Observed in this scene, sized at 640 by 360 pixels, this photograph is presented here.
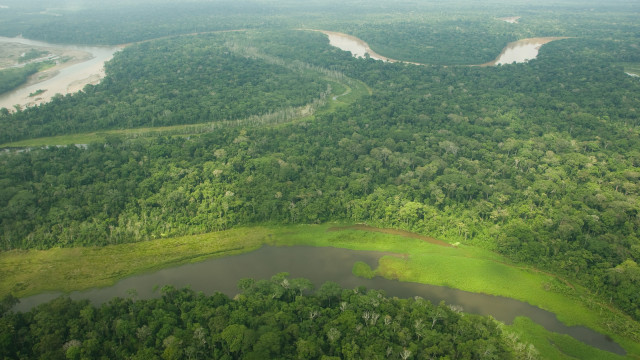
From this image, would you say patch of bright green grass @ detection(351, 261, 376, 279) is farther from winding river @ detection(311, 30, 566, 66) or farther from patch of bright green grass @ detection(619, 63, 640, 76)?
patch of bright green grass @ detection(619, 63, 640, 76)

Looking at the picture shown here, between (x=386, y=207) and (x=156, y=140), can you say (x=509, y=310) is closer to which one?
(x=386, y=207)

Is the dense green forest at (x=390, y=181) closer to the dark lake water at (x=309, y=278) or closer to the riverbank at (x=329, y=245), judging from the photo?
the riverbank at (x=329, y=245)

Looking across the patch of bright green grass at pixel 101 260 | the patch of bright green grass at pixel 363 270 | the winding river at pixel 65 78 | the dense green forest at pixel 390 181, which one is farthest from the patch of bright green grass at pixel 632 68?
the winding river at pixel 65 78

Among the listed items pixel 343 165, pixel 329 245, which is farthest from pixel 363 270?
pixel 343 165

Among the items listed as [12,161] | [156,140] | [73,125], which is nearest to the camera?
[12,161]

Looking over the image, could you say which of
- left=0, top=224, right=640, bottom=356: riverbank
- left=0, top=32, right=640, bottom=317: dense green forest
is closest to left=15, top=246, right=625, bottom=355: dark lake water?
left=0, top=224, right=640, bottom=356: riverbank

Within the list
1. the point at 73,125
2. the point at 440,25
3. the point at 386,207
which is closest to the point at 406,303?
the point at 386,207
